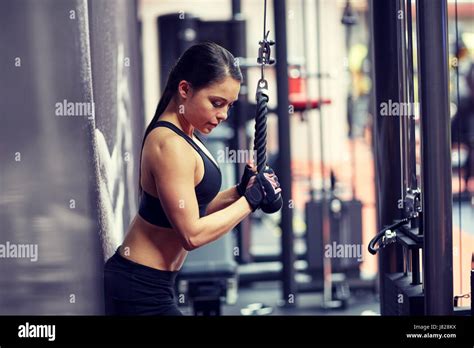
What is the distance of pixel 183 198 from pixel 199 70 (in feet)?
1.29

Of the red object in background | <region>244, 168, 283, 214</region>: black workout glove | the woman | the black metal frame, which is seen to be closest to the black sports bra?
the woman

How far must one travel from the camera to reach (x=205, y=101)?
232cm

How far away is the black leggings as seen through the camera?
7.57 feet

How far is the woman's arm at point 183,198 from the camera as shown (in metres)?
2.25

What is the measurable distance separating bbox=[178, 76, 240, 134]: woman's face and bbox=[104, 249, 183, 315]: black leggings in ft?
1.52

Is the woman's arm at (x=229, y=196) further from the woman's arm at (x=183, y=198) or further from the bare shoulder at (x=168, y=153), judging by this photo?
the bare shoulder at (x=168, y=153)

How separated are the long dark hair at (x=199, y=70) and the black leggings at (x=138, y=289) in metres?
0.24

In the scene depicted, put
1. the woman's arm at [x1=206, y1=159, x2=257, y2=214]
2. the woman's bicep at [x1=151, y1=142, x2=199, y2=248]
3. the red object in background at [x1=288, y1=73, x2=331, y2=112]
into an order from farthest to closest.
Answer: the red object in background at [x1=288, y1=73, x2=331, y2=112] < the woman's arm at [x1=206, y1=159, x2=257, y2=214] < the woman's bicep at [x1=151, y1=142, x2=199, y2=248]

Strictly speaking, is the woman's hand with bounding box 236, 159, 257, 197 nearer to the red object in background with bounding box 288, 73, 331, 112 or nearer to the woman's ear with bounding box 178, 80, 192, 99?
the woman's ear with bounding box 178, 80, 192, 99

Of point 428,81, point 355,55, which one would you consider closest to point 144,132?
point 428,81

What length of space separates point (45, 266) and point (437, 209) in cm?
124

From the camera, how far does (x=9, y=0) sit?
7.92 ft

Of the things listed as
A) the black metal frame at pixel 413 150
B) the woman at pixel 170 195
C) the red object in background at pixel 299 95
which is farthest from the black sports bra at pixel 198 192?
the red object in background at pixel 299 95

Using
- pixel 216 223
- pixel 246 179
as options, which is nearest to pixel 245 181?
pixel 246 179
